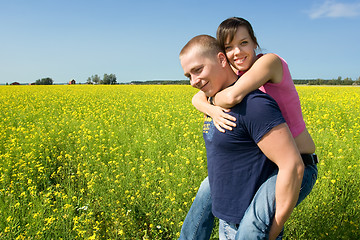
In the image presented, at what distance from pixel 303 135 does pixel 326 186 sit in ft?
6.77

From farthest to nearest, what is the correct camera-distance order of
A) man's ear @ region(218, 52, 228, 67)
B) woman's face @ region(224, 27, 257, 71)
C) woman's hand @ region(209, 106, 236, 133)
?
woman's face @ region(224, 27, 257, 71) < man's ear @ region(218, 52, 228, 67) < woman's hand @ region(209, 106, 236, 133)

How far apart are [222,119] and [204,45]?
1.20 feet

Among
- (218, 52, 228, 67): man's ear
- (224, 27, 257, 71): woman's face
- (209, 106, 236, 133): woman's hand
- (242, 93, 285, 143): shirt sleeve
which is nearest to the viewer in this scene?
(242, 93, 285, 143): shirt sleeve

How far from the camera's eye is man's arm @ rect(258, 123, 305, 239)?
1192 mm

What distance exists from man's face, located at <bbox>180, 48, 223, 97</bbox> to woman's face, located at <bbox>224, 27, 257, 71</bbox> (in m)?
0.21

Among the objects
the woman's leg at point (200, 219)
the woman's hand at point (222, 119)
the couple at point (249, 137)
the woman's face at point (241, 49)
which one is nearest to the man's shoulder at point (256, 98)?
the couple at point (249, 137)

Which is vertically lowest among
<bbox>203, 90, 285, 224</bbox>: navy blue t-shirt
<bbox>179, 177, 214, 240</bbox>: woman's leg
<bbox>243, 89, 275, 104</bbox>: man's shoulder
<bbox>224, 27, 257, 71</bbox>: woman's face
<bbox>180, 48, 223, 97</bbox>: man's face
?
<bbox>179, 177, 214, 240</bbox>: woman's leg

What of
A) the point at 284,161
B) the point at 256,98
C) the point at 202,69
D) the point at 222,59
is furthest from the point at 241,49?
the point at 284,161

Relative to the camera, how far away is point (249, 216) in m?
1.29

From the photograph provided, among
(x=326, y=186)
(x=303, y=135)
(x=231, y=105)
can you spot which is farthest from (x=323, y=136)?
(x=231, y=105)

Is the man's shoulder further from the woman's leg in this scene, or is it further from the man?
the woman's leg

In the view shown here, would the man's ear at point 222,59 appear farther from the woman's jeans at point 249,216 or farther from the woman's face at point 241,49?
the woman's jeans at point 249,216

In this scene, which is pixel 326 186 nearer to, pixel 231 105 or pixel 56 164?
pixel 231 105

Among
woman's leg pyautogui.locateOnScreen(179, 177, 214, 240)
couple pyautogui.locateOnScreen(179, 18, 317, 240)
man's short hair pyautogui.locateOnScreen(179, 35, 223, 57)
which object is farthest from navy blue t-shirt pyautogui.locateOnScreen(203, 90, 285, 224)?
man's short hair pyautogui.locateOnScreen(179, 35, 223, 57)
